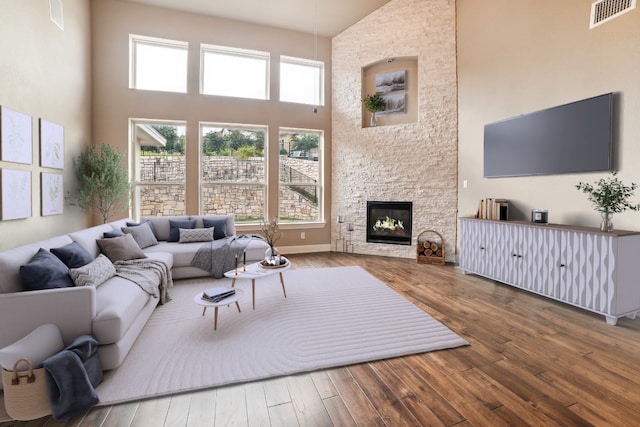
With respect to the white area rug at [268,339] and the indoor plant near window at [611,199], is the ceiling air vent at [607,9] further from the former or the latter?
the white area rug at [268,339]

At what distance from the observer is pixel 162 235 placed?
4746mm

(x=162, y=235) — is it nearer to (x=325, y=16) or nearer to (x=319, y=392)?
(x=319, y=392)

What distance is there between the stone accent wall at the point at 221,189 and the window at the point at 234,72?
1.37 meters

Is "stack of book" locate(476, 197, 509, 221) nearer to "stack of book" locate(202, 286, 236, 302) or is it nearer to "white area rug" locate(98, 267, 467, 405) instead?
"white area rug" locate(98, 267, 467, 405)

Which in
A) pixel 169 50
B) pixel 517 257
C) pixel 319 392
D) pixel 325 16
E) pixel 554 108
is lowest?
pixel 319 392

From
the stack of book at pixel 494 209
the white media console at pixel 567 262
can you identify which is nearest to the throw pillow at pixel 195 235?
the white media console at pixel 567 262

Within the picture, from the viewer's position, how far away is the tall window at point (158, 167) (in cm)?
550

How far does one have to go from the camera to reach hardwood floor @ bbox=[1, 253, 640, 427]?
1.62 meters

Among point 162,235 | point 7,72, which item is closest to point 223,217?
point 162,235

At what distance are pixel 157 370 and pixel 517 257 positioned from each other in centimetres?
406

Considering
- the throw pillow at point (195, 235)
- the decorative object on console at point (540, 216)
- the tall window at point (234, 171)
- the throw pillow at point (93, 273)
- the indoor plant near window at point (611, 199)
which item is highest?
the tall window at point (234, 171)

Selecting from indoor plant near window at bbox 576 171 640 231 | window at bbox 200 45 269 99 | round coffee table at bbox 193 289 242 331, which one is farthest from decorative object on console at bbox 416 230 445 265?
window at bbox 200 45 269 99

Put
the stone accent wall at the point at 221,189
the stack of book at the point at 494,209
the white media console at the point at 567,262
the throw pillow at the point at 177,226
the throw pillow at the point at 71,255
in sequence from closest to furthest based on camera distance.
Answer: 1. the throw pillow at the point at 71,255
2. the white media console at the point at 567,262
3. the stack of book at the point at 494,209
4. the throw pillow at the point at 177,226
5. the stone accent wall at the point at 221,189

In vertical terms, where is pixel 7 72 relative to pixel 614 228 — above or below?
above
